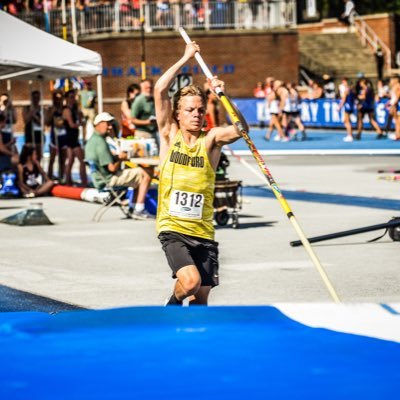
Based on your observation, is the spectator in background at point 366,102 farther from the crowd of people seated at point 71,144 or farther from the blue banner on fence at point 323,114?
the crowd of people seated at point 71,144

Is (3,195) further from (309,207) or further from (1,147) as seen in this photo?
(309,207)

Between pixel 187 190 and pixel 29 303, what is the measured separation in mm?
2605

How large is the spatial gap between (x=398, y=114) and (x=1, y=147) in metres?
18.2

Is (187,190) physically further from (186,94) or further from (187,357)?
(187,357)

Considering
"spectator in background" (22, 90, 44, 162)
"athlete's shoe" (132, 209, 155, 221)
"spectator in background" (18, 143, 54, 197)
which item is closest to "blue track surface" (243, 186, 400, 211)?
"athlete's shoe" (132, 209, 155, 221)

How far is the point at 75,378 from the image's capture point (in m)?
6.20

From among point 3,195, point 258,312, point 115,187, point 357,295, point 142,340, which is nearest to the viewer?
point 142,340

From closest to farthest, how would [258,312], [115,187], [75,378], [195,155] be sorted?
[75,378]
[258,312]
[195,155]
[115,187]

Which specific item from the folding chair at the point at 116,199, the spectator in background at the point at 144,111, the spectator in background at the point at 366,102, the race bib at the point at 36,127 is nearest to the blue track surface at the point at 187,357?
the folding chair at the point at 116,199

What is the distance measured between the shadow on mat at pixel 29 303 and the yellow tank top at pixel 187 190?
6.10 feet

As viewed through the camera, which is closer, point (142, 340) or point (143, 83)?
point (142, 340)

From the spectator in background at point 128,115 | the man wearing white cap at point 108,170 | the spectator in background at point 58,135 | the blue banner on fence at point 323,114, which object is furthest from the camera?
the blue banner on fence at point 323,114

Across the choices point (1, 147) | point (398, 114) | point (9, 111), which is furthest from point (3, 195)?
point (398, 114)

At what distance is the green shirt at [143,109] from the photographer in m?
19.3
